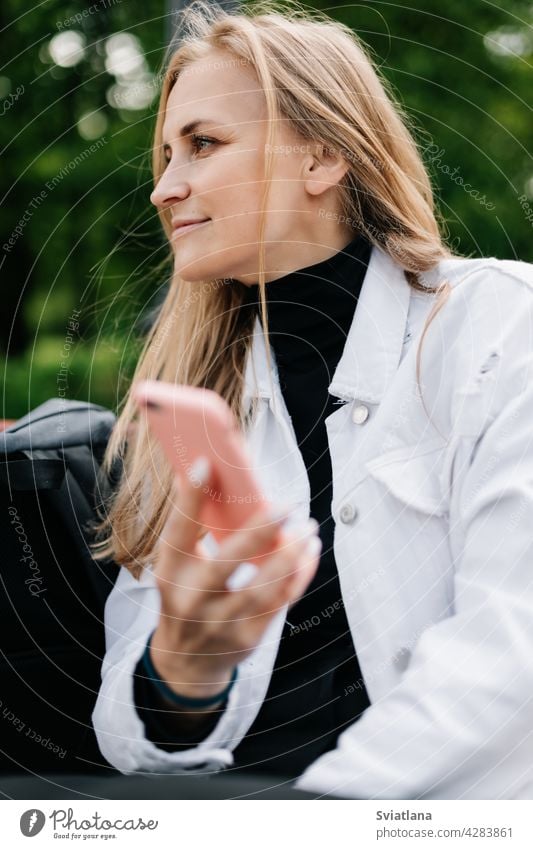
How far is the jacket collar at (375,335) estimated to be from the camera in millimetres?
987

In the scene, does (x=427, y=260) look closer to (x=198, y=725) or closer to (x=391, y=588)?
(x=391, y=588)

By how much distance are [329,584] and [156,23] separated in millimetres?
2653

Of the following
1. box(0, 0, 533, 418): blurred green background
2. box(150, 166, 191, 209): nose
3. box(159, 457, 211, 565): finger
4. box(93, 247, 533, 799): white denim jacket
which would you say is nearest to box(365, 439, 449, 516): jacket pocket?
box(93, 247, 533, 799): white denim jacket

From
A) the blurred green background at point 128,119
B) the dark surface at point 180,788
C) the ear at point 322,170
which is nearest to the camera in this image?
the dark surface at point 180,788

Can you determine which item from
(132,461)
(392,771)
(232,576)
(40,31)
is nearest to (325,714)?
(392,771)

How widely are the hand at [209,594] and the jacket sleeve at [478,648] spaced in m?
0.14

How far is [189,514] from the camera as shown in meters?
0.71

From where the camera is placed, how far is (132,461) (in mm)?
1186

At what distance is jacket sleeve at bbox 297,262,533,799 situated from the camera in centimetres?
82

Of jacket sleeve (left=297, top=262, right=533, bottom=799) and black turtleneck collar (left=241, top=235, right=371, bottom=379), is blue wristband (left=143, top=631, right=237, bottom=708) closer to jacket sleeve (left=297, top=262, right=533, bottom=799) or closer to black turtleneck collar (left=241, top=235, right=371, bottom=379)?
jacket sleeve (left=297, top=262, right=533, bottom=799)

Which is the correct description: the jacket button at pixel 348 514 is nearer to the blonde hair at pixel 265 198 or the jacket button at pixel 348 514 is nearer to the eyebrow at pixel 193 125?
the blonde hair at pixel 265 198

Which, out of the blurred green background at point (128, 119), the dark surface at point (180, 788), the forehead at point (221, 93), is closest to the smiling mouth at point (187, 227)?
the forehead at point (221, 93)

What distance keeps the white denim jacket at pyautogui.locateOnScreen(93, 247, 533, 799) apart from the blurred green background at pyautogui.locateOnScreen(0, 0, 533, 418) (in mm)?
1284

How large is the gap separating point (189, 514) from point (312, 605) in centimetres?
31
